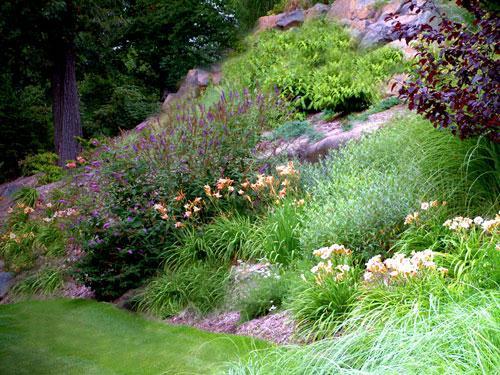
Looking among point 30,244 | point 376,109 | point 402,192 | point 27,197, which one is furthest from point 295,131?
point 27,197

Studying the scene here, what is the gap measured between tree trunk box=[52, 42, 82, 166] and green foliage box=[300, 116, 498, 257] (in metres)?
8.72

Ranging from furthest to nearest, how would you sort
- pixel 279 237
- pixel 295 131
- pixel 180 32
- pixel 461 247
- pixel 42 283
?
pixel 180 32 → pixel 295 131 → pixel 42 283 → pixel 279 237 → pixel 461 247

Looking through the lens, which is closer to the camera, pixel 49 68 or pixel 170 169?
pixel 170 169

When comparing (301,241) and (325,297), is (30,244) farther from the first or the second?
(325,297)

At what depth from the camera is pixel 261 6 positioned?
17.3 metres

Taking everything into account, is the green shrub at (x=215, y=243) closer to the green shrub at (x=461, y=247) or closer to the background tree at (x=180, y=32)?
the green shrub at (x=461, y=247)

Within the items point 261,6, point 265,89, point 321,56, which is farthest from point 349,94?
point 261,6

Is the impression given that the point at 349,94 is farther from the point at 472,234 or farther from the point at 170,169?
the point at 472,234

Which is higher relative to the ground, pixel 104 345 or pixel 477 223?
pixel 477 223

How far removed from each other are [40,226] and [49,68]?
5424mm

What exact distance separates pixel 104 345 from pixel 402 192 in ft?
9.54

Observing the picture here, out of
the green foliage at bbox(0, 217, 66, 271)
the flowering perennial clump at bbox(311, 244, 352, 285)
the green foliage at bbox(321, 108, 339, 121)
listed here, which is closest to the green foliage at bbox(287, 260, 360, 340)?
the flowering perennial clump at bbox(311, 244, 352, 285)

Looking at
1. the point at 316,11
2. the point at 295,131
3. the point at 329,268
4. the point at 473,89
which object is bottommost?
the point at 329,268

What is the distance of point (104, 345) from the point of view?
5.02m
